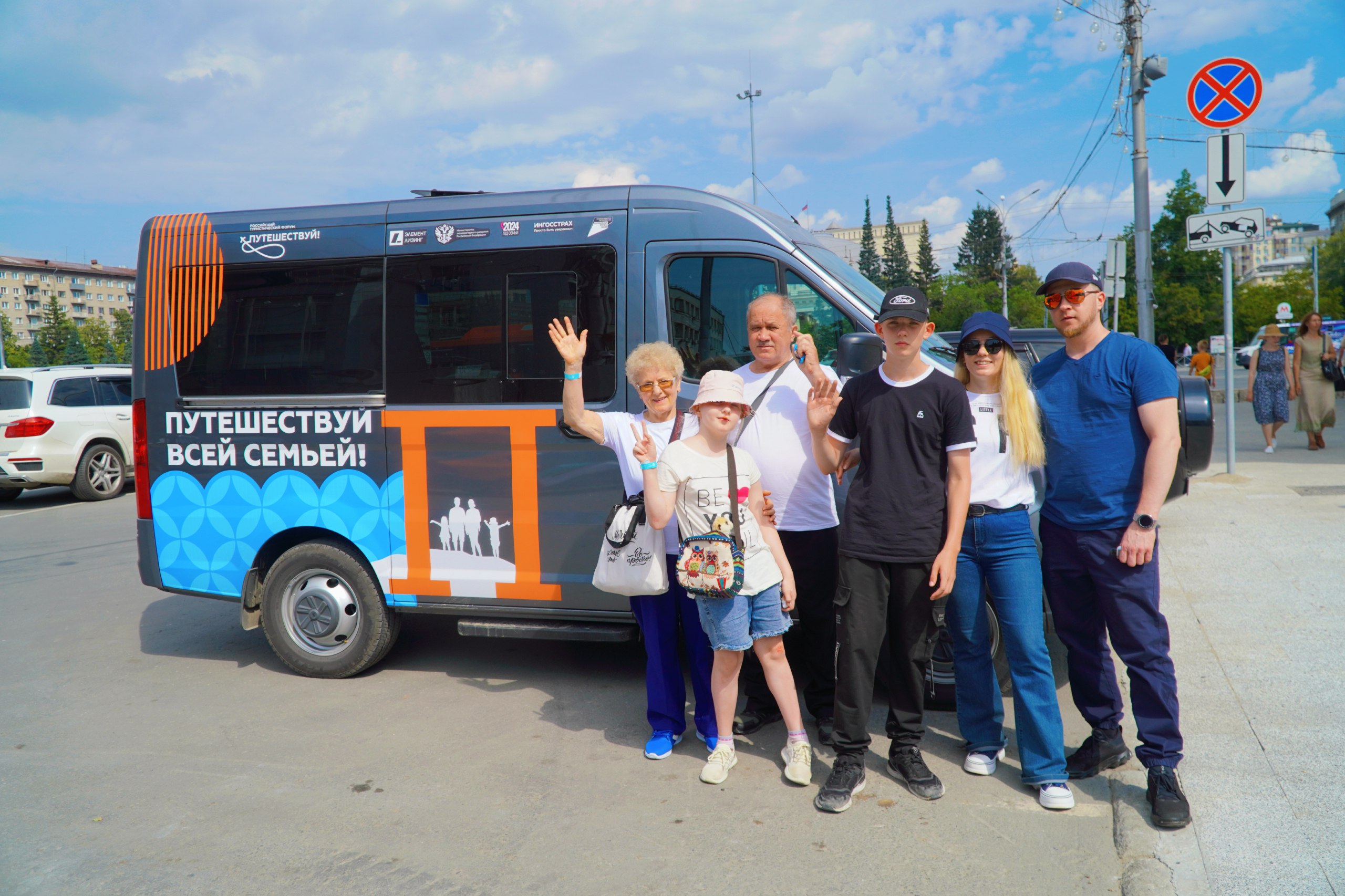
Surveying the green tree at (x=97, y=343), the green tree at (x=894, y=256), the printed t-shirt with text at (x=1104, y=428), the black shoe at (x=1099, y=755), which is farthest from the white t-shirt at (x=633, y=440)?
the green tree at (x=894, y=256)

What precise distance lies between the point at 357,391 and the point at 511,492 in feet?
3.43

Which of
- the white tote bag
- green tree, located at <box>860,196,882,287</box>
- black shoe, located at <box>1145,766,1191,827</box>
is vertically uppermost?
green tree, located at <box>860,196,882,287</box>

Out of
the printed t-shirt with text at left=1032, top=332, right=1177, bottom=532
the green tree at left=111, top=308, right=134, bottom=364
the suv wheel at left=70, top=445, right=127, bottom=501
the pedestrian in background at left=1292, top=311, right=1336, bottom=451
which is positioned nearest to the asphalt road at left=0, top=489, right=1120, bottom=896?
the printed t-shirt with text at left=1032, top=332, right=1177, bottom=532

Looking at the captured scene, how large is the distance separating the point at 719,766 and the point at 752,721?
53cm

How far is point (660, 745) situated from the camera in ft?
13.7

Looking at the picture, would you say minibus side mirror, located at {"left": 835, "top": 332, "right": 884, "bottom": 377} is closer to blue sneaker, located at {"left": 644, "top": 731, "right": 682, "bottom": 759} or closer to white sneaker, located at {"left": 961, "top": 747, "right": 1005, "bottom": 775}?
white sneaker, located at {"left": 961, "top": 747, "right": 1005, "bottom": 775}

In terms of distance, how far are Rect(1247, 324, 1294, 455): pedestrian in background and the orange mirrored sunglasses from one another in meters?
10.1

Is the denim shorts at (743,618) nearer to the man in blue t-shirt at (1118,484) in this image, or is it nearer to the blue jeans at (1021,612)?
the blue jeans at (1021,612)

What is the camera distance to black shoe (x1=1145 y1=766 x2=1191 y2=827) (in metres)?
3.28

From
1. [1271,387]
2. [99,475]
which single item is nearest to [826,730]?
[1271,387]

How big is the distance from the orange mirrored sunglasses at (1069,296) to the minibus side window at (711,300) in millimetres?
1414

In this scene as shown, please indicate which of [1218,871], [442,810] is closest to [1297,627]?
[1218,871]

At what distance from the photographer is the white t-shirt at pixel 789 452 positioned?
3979 mm

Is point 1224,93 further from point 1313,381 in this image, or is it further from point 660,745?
point 660,745
